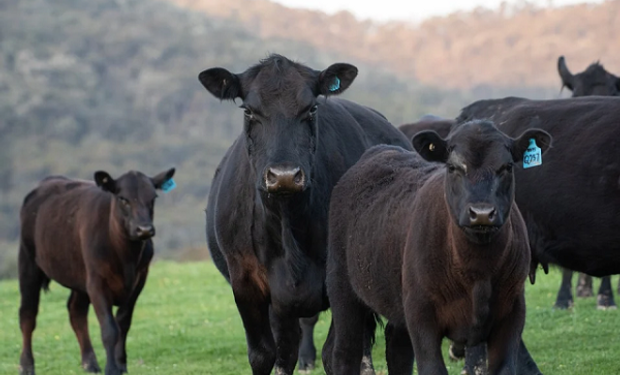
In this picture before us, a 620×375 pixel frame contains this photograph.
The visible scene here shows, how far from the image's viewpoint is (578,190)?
8820 millimetres

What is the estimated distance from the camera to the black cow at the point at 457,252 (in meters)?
6.07

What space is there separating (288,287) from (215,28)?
144193 millimetres

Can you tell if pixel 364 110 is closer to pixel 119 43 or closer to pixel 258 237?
pixel 258 237

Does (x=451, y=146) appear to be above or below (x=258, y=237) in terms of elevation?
above

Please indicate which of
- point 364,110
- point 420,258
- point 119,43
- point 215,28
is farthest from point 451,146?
point 215,28

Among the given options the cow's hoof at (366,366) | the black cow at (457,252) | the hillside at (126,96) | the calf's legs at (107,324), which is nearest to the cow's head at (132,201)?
the calf's legs at (107,324)

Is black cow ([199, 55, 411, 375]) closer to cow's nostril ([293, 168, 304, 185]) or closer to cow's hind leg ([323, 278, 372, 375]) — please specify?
cow's nostril ([293, 168, 304, 185])

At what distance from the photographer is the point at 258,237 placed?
812cm

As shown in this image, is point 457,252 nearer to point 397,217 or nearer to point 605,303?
point 397,217

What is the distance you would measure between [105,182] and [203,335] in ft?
8.98

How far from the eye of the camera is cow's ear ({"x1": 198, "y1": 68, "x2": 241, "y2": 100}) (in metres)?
8.02

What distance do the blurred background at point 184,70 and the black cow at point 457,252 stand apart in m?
65.2

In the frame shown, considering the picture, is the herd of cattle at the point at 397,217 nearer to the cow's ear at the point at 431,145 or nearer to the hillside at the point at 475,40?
the cow's ear at the point at 431,145

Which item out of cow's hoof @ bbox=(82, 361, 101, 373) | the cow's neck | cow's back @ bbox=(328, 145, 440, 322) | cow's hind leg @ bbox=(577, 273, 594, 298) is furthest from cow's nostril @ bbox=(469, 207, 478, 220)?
cow's hind leg @ bbox=(577, 273, 594, 298)
